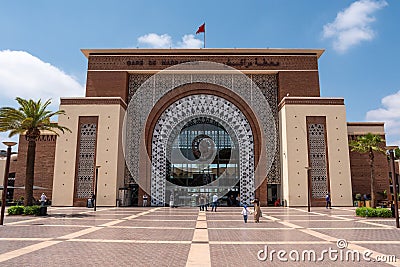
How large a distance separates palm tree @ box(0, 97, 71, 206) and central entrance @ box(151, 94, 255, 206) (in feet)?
32.5

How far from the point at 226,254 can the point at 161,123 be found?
19.5m

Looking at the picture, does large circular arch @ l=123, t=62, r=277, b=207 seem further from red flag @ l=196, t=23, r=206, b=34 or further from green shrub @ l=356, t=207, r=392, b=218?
Result: green shrub @ l=356, t=207, r=392, b=218

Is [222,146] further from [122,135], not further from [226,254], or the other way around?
[226,254]

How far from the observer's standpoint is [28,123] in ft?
52.5

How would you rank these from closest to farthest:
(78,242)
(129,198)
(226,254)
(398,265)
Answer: (398,265)
(226,254)
(78,242)
(129,198)

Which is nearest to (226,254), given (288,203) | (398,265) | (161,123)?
(398,265)

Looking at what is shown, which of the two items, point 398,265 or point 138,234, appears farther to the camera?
point 138,234

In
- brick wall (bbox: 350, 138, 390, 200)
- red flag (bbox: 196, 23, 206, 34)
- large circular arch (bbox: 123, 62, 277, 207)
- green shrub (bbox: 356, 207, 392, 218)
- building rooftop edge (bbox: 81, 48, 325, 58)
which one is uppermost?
red flag (bbox: 196, 23, 206, 34)

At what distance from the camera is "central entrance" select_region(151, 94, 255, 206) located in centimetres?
2520

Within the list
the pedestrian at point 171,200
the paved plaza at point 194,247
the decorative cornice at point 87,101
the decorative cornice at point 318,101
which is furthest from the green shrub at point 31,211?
the decorative cornice at point 318,101

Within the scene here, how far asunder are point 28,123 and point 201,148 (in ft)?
44.1

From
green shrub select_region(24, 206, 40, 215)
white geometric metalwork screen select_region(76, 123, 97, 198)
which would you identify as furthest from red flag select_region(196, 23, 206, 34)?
green shrub select_region(24, 206, 40, 215)

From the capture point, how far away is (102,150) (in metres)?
23.6

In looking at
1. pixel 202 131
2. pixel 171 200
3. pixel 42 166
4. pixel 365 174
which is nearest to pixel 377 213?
pixel 365 174
